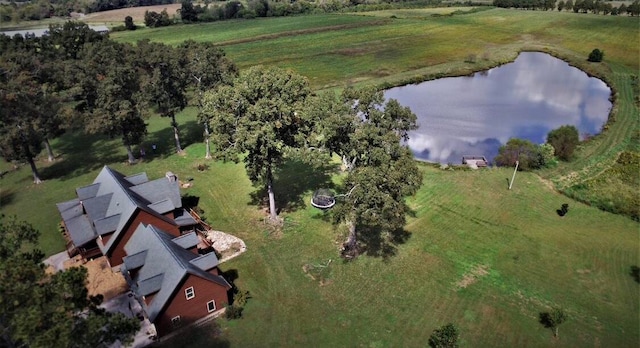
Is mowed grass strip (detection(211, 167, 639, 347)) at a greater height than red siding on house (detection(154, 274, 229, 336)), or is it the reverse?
red siding on house (detection(154, 274, 229, 336))

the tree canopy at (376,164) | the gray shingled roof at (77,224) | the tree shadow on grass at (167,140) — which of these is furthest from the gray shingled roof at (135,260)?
the tree shadow on grass at (167,140)

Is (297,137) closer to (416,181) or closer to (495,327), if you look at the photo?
(416,181)

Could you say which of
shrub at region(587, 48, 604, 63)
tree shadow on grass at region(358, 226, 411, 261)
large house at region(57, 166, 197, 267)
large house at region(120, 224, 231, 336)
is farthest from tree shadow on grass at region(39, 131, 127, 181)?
shrub at region(587, 48, 604, 63)

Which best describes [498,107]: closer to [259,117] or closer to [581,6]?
[259,117]

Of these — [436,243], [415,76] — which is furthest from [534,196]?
[415,76]

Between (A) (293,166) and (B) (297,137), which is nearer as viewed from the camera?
(B) (297,137)

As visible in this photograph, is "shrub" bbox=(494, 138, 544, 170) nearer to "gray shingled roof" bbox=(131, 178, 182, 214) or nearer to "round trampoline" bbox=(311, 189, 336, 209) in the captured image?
"round trampoline" bbox=(311, 189, 336, 209)

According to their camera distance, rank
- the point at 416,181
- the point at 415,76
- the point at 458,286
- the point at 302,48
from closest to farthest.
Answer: the point at 416,181 → the point at 458,286 → the point at 415,76 → the point at 302,48
